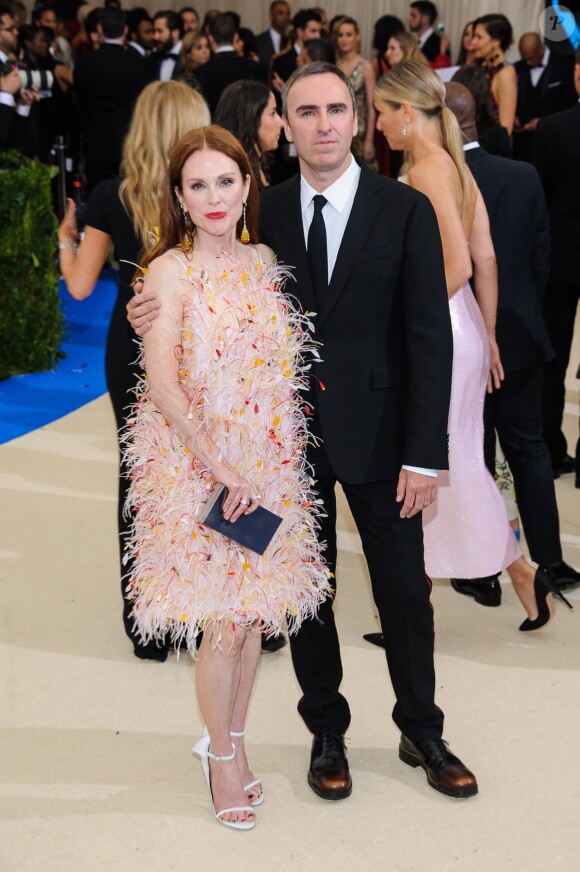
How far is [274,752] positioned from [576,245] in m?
2.70

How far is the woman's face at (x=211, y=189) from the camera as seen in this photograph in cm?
236

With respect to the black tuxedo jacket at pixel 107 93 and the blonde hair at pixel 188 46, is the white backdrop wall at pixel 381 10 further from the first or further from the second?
the black tuxedo jacket at pixel 107 93

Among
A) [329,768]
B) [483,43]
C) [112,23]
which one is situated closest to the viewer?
[329,768]

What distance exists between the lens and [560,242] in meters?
4.66

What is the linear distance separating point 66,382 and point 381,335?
14.5 feet

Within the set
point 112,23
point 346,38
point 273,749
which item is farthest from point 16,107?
point 273,749

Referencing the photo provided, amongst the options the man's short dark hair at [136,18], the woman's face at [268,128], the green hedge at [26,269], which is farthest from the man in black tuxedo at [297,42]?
the woman's face at [268,128]

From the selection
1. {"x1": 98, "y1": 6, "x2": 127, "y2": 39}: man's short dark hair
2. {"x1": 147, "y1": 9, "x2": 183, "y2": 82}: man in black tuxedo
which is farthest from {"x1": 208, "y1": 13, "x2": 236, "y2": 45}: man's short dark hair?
{"x1": 147, "y1": 9, "x2": 183, "y2": 82}: man in black tuxedo

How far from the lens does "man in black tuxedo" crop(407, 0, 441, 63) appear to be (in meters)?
10.9

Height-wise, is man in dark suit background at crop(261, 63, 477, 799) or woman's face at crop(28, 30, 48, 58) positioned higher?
woman's face at crop(28, 30, 48, 58)

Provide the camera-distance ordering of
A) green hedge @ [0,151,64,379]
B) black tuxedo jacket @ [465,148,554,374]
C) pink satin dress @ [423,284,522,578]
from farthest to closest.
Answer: green hedge @ [0,151,64,379], black tuxedo jacket @ [465,148,554,374], pink satin dress @ [423,284,522,578]

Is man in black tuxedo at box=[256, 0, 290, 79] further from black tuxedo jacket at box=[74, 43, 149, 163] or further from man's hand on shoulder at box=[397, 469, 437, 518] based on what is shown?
man's hand on shoulder at box=[397, 469, 437, 518]

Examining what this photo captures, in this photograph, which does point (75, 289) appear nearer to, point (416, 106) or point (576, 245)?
point (416, 106)

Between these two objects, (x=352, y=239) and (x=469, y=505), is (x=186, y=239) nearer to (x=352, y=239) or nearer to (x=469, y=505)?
(x=352, y=239)
